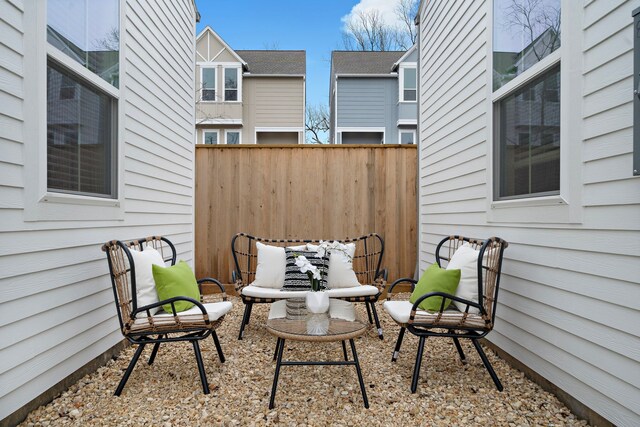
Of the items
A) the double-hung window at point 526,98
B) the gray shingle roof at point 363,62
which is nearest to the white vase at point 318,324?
the double-hung window at point 526,98

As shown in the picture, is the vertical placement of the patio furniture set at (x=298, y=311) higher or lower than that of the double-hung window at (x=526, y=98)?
lower

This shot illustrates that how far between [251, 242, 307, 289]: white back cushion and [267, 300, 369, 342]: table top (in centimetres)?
94

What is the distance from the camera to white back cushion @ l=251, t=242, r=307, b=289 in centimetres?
365

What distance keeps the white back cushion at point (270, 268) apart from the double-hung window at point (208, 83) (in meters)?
Result: 9.02

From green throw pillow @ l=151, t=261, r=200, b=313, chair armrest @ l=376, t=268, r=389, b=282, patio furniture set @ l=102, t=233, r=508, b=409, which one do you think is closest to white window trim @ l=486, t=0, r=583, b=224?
patio furniture set @ l=102, t=233, r=508, b=409

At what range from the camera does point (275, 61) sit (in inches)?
483

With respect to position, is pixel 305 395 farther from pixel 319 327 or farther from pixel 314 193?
pixel 314 193

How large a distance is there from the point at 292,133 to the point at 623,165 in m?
10.4

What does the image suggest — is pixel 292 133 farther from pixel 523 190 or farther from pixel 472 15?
pixel 523 190

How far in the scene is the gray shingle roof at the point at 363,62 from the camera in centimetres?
1188

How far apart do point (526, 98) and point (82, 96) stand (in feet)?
9.45

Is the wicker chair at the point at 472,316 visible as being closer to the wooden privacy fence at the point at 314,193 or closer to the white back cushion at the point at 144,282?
the white back cushion at the point at 144,282

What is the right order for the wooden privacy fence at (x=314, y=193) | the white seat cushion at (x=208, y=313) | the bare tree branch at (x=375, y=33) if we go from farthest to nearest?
the bare tree branch at (x=375, y=33)
the wooden privacy fence at (x=314, y=193)
the white seat cushion at (x=208, y=313)

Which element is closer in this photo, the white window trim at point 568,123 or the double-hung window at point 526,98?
the white window trim at point 568,123
